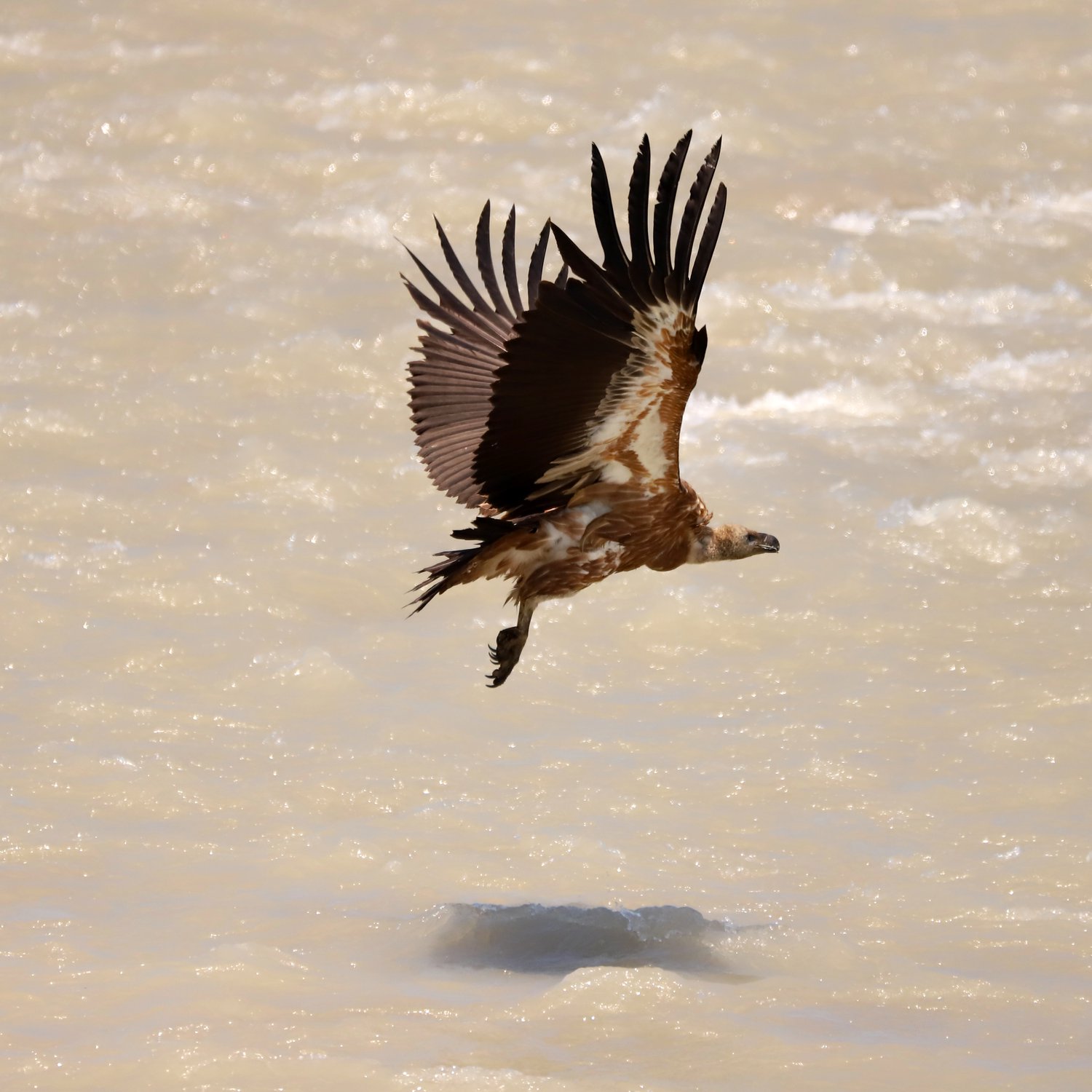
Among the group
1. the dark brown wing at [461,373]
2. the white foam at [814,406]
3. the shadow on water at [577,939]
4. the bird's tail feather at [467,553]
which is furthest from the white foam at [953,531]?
the bird's tail feather at [467,553]

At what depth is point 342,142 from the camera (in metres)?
13.5

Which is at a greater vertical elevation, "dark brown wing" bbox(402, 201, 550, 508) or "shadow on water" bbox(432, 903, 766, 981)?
"dark brown wing" bbox(402, 201, 550, 508)

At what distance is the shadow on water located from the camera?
611 cm

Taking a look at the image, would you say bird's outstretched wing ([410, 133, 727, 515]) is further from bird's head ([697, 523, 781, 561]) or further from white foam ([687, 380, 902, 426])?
white foam ([687, 380, 902, 426])

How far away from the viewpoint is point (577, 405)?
19.3ft

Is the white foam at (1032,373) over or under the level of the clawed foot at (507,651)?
over

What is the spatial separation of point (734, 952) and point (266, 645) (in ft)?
10.4

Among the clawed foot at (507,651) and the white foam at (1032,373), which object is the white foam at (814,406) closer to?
the white foam at (1032,373)

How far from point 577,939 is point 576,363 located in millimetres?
2090

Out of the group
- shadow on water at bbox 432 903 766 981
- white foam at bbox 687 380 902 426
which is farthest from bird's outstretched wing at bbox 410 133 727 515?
white foam at bbox 687 380 902 426

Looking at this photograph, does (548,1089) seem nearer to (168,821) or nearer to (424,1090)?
(424,1090)

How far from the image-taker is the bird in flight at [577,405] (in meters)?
5.31

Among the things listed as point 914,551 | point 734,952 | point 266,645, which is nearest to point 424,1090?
point 734,952

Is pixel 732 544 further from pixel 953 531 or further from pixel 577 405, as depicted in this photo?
pixel 953 531
